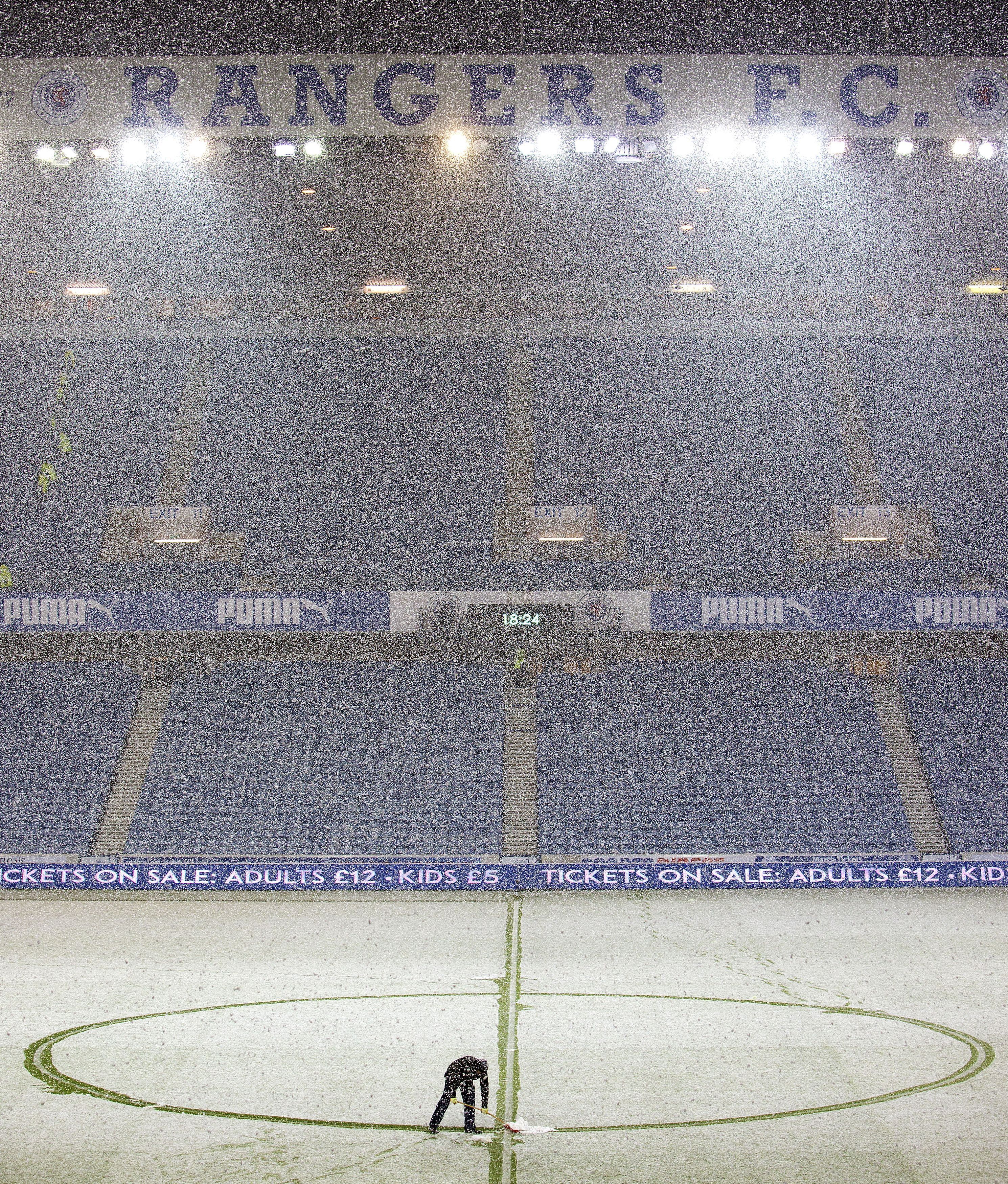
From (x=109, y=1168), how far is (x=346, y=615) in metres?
18.4

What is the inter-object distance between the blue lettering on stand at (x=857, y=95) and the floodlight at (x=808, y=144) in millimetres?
710

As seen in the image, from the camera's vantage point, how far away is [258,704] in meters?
29.7

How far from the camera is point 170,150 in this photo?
77.3 ft

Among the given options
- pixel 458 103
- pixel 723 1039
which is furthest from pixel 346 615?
pixel 723 1039

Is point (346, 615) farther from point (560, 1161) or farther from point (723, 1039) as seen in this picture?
point (560, 1161)

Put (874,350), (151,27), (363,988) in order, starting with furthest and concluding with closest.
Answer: (874,350) → (151,27) → (363,988)

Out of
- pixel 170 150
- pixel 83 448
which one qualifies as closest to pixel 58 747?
pixel 83 448

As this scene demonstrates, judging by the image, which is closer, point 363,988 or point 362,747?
point 363,988

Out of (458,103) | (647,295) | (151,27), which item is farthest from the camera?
(647,295)

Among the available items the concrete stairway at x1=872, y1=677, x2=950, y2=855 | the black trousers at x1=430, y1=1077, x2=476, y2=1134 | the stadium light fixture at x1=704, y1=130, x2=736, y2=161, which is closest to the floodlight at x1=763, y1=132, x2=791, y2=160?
the stadium light fixture at x1=704, y1=130, x2=736, y2=161

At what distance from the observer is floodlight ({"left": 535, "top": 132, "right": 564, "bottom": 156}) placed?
22.4 metres

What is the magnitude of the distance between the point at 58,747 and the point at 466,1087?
1990 cm

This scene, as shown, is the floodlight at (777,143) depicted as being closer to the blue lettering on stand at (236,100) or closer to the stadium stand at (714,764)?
the blue lettering on stand at (236,100)

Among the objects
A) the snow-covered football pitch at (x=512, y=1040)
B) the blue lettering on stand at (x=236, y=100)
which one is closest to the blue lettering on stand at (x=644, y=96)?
the blue lettering on stand at (x=236, y=100)
